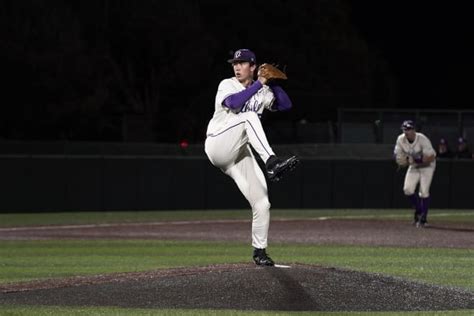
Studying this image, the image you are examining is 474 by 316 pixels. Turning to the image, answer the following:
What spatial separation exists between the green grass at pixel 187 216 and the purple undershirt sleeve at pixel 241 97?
1270cm

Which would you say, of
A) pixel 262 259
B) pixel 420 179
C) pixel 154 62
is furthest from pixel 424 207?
pixel 154 62

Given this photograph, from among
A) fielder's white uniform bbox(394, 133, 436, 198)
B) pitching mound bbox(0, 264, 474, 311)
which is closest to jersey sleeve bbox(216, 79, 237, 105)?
pitching mound bbox(0, 264, 474, 311)

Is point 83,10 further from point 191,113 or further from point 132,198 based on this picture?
point 132,198

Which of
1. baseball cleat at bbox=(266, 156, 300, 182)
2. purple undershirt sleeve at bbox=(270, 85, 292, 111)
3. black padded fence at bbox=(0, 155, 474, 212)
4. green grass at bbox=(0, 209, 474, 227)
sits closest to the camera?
baseball cleat at bbox=(266, 156, 300, 182)

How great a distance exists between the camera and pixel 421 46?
43.0m

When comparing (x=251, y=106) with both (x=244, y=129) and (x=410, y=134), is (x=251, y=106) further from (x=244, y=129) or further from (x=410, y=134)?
(x=410, y=134)

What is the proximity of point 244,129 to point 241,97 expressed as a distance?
0.30 meters

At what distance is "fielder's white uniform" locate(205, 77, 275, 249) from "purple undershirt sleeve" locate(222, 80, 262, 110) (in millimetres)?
83

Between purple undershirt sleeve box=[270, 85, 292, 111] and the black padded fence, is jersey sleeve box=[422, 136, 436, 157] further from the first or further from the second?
purple undershirt sleeve box=[270, 85, 292, 111]

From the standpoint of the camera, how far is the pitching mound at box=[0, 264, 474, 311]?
873 centimetres

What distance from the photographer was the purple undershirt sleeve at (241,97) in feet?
31.0

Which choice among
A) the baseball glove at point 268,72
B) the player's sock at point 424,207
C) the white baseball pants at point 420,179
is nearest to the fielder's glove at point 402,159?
the white baseball pants at point 420,179

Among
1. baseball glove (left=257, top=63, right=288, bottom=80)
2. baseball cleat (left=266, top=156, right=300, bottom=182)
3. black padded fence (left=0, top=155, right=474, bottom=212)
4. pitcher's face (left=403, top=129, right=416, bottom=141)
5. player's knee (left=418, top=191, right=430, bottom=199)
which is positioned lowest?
black padded fence (left=0, top=155, right=474, bottom=212)

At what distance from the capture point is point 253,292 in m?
8.91
